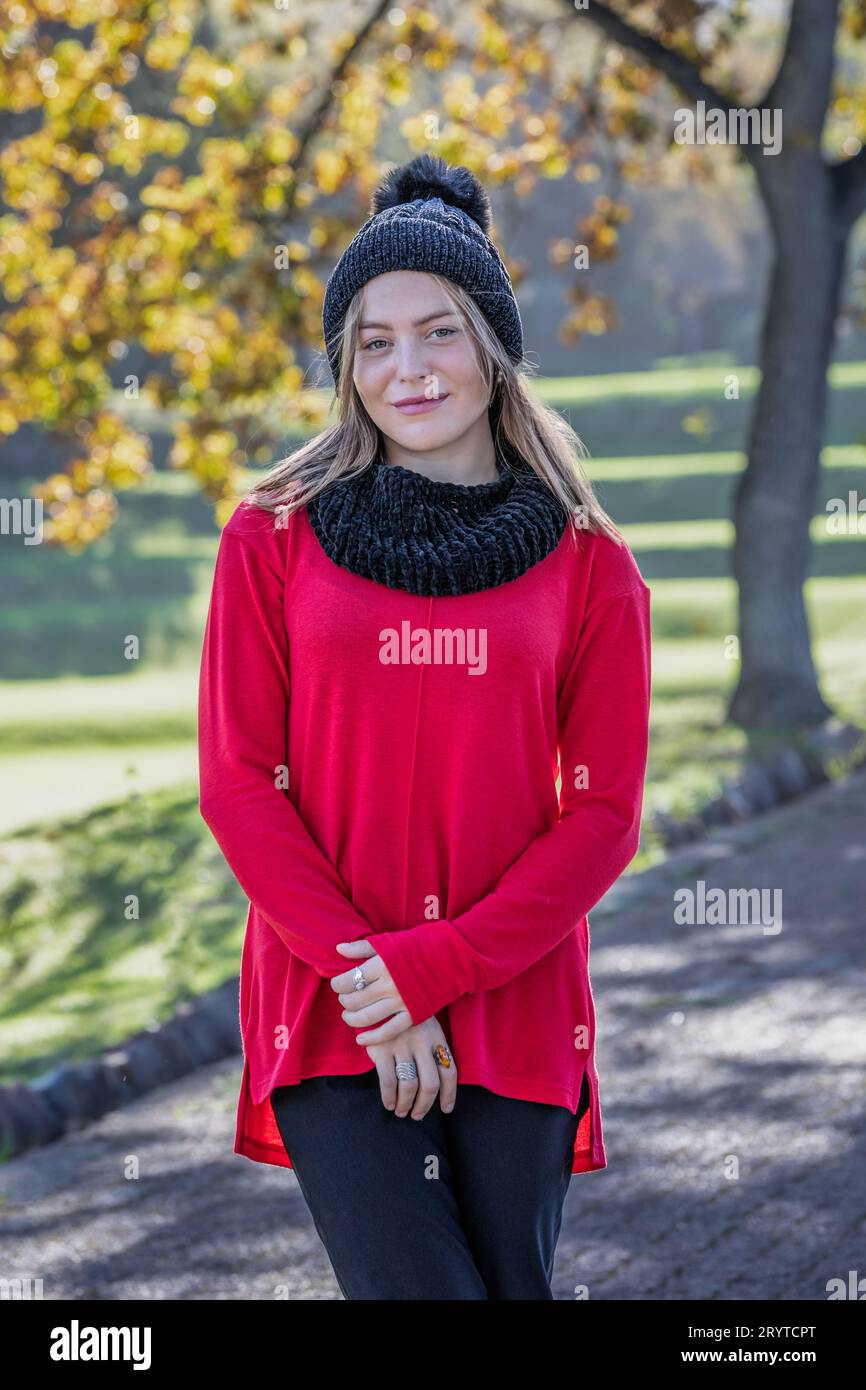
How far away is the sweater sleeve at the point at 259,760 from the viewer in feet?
8.63

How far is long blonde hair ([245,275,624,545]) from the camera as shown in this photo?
2.83 m

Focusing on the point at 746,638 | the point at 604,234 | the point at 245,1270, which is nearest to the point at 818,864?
the point at 746,638

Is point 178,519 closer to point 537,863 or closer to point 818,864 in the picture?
point 818,864

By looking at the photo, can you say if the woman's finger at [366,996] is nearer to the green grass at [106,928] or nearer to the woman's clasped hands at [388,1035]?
the woman's clasped hands at [388,1035]

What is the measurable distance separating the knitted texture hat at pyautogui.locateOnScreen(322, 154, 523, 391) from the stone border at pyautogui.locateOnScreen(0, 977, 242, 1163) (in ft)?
11.6

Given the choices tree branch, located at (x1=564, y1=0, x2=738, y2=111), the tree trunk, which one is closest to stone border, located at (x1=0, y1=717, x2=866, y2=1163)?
the tree trunk

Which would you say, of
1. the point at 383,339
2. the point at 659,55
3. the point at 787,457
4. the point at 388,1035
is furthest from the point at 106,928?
the point at 388,1035

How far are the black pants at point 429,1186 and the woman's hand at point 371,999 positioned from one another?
4.1 inches

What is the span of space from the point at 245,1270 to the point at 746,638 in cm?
934

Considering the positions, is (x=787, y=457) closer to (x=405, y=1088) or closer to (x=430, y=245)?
(x=430, y=245)

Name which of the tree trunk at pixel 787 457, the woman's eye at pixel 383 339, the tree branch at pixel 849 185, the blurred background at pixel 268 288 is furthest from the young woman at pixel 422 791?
the tree branch at pixel 849 185

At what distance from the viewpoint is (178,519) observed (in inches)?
1649

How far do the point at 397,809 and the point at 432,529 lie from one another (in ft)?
1.38

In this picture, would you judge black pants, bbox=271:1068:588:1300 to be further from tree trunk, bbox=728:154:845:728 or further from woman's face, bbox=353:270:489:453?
tree trunk, bbox=728:154:845:728
